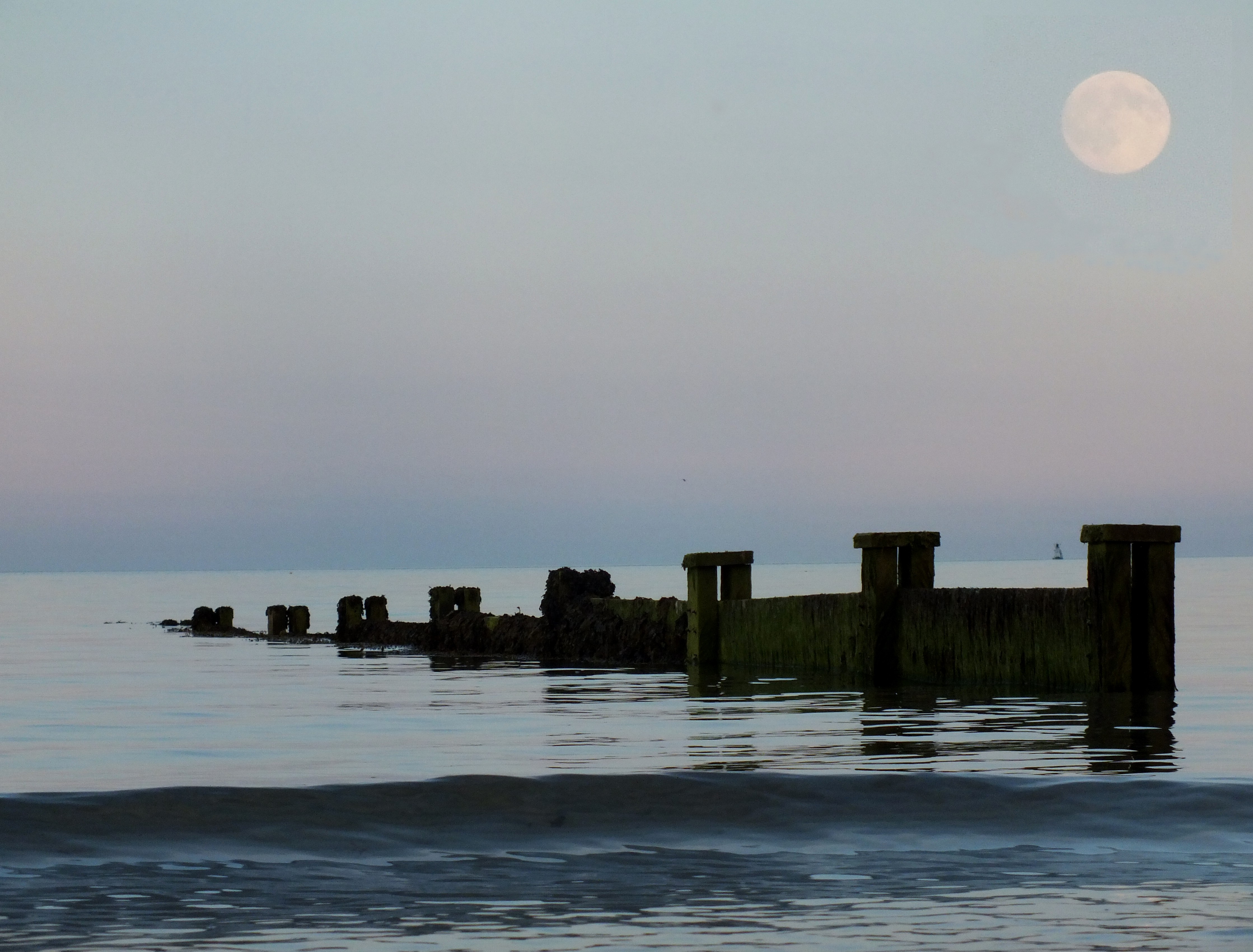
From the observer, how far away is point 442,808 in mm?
6969

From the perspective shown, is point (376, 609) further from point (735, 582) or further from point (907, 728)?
point (907, 728)

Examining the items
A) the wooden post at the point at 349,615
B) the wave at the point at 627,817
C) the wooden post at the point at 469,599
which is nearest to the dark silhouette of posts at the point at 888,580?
the wave at the point at 627,817

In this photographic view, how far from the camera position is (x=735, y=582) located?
1741 cm

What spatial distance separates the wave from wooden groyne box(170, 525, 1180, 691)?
4743 millimetres

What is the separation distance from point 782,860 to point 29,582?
18292cm

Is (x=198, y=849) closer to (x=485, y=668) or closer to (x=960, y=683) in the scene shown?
(x=960, y=683)

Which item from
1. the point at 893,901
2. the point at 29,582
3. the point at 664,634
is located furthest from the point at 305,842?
the point at 29,582

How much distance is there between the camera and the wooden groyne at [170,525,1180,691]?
12.0 meters

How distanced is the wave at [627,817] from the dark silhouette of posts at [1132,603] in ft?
15.1

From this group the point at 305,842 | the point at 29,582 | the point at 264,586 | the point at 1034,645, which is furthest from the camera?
the point at 29,582

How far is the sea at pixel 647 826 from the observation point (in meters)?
4.82

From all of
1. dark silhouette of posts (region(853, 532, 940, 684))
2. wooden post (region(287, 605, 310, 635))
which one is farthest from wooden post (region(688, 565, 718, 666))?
wooden post (region(287, 605, 310, 635))

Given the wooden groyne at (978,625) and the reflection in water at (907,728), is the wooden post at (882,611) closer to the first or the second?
the wooden groyne at (978,625)

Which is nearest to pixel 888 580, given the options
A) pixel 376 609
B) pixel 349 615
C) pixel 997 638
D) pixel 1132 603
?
pixel 997 638
